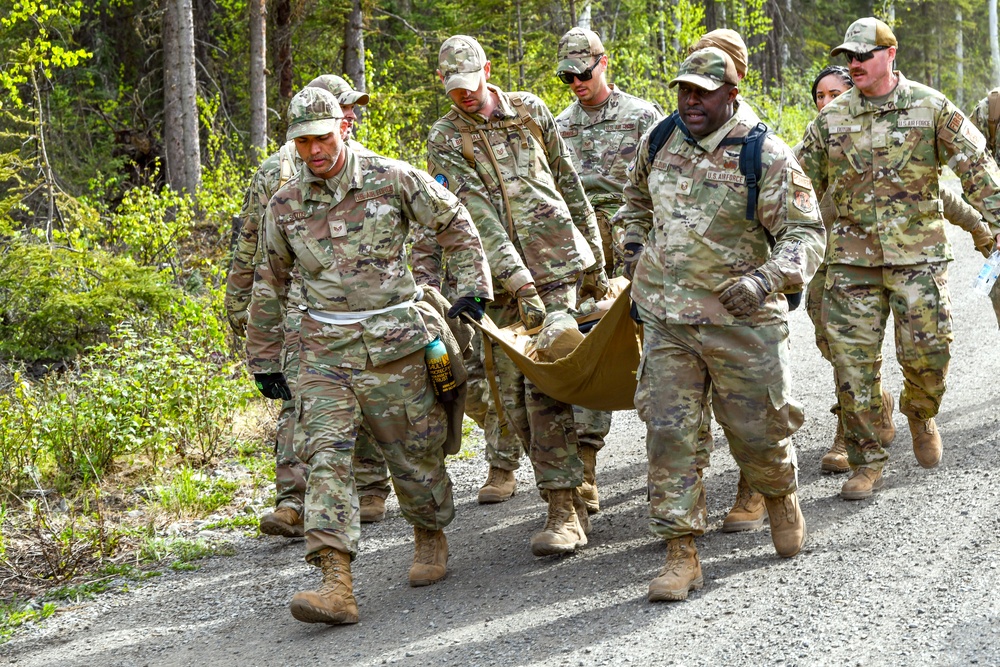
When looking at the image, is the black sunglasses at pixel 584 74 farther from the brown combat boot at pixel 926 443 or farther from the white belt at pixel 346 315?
the brown combat boot at pixel 926 443

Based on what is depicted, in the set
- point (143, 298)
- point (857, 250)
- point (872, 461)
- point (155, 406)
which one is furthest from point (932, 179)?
point (143, 298)

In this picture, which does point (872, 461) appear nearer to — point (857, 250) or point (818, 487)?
point (818, 487)

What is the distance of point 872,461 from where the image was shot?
20.6ft

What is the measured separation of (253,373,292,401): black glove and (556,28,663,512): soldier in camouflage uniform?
2.21 meters

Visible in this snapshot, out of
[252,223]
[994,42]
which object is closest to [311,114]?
[252,223]

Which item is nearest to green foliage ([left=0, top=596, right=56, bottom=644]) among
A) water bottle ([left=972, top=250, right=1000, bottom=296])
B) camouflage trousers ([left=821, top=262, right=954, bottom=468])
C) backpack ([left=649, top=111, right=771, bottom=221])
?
backpack ([left=649, top=111, right=771, bottom=221])

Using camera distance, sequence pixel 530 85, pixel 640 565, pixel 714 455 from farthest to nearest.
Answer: pixel 530 85
pixel 714 455
pixel 640 565

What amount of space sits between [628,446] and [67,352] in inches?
194

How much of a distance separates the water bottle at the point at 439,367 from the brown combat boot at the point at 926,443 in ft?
9.52

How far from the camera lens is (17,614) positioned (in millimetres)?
5844

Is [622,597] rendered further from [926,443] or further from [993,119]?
[993,119]

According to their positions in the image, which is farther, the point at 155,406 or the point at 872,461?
the point at 155,406

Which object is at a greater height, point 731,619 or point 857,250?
point 857,250

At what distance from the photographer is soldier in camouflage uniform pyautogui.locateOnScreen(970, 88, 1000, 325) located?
742 centimetres
